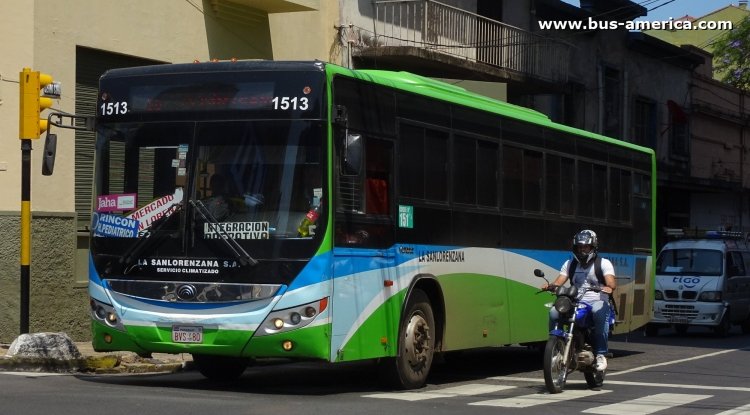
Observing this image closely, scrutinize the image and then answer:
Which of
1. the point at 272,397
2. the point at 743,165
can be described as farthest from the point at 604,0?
the point at 272,397

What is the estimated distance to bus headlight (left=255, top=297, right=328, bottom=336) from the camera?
11.6 m

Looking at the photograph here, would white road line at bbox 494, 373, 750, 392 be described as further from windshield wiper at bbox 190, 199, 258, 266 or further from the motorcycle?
windshield wiper at bbox 190, 199, 258, 266

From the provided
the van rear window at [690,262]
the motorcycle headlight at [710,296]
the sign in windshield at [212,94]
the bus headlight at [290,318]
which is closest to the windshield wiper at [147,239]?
the sign in windshield at [212,94]

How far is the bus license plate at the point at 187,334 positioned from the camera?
11.8m

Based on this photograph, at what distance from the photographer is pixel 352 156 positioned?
1184cm

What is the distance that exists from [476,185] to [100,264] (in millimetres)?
4510

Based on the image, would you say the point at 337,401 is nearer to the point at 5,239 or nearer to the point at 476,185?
the point at 476,185

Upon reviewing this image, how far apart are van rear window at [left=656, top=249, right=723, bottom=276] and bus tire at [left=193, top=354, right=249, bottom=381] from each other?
15.4m

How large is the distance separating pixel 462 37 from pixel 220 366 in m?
15.6

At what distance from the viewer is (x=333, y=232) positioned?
11.8 metres

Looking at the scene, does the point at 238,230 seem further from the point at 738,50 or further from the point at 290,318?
the point at 738,50

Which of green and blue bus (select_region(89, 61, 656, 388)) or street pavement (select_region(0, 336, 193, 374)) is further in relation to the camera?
street pavement (select_region(0, 336, 193, 374))

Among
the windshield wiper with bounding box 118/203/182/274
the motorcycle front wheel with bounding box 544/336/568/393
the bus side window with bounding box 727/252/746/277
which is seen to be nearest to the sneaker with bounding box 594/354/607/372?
the motorcycle front wheel with bounding box 544/336/568/393

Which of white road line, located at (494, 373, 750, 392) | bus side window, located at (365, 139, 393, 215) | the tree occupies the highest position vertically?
the tree
